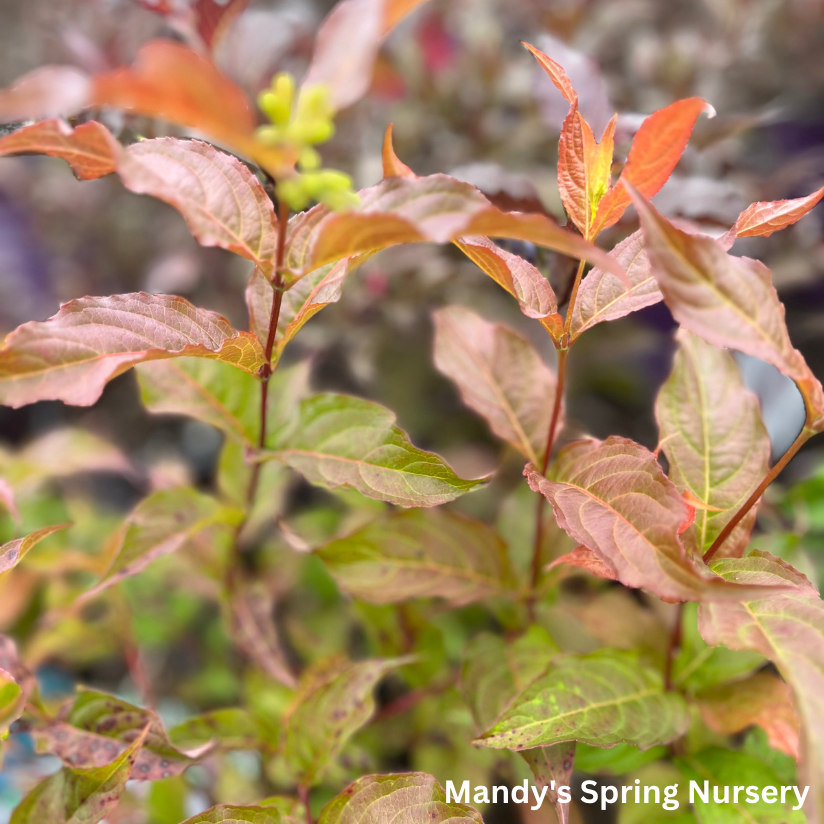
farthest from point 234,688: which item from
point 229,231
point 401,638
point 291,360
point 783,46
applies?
point 783,46

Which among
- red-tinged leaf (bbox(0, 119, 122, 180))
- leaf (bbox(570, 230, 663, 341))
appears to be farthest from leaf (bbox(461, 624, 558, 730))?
red-tinged leaf (bbox(0, 119, 122, 180))

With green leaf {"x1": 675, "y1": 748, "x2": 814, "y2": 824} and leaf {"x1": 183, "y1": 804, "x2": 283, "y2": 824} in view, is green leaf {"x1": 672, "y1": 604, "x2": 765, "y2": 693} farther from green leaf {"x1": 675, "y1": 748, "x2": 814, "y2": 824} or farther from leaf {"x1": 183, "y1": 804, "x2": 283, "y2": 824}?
leaf {"x1": 183, "y1": 804, "x2": 283, "y2": 824}

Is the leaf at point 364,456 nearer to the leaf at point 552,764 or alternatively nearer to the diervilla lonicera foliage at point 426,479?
the diervilla lonicera foliage at point 426,479

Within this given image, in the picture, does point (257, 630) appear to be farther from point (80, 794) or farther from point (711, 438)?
point (711, 438)

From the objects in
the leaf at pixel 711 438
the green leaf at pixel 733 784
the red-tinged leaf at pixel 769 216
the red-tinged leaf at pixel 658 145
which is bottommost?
the green leaf at pixel 733 784

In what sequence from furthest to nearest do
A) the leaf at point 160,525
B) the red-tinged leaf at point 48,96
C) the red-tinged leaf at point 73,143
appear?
the leaf at point 160,525 → the red-tinged leaf at point 73,143 → the red-tinged leaf at point 48,96

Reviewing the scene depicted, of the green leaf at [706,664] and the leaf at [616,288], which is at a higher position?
the leaf at [616,288]

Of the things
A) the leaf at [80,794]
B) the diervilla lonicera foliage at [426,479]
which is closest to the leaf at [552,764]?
the diervilla lonicera foliage at [426,479]
